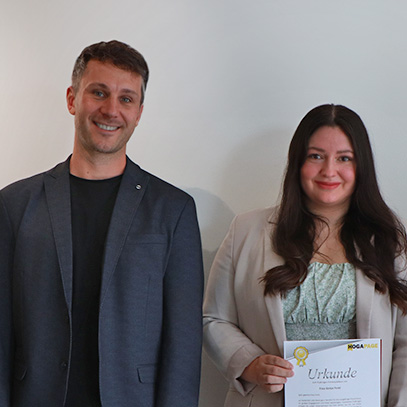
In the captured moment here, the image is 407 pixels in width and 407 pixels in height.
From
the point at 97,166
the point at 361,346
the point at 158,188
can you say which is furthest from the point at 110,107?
the point at 361,346

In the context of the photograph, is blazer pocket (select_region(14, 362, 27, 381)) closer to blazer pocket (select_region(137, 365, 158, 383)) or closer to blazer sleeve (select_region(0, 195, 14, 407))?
blazer sleeve (select_region(0, 195, 14, 407))

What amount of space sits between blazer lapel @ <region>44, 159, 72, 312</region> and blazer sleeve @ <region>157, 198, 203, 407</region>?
12.1 inches

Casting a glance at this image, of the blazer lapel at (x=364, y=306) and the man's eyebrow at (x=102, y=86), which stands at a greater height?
the man's eyebrow at (x=102, y=86)

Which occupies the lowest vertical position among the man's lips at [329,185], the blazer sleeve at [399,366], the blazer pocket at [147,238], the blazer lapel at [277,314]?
the blazer sleeve at [399,366]

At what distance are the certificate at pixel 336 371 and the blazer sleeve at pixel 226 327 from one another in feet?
0.73

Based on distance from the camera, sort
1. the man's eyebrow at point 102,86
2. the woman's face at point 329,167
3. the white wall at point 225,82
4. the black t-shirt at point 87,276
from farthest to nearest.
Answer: the white wall at point 225,82 → the woman's face at point 329,167 → the man's eyebrow at point 102,86 → the black t-shirt at point 87,276

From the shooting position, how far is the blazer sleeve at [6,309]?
198 cm

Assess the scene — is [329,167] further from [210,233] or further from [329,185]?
[210,233]

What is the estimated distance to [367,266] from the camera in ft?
6.92

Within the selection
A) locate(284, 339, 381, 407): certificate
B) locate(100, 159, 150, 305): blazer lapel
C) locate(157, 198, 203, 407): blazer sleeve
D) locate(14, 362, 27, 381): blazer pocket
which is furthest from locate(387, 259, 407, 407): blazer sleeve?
locate(14, 362, 27, 381): blazer pocket

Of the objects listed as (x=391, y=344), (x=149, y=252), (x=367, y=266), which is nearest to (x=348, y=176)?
(x=367, y=266)

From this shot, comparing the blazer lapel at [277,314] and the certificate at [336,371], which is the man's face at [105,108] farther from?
the certificate at [336,371]

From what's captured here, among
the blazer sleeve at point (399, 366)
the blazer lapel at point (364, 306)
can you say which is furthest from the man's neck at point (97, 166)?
the blazer sleeve at point (399, 366)

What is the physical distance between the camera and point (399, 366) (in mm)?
2119
